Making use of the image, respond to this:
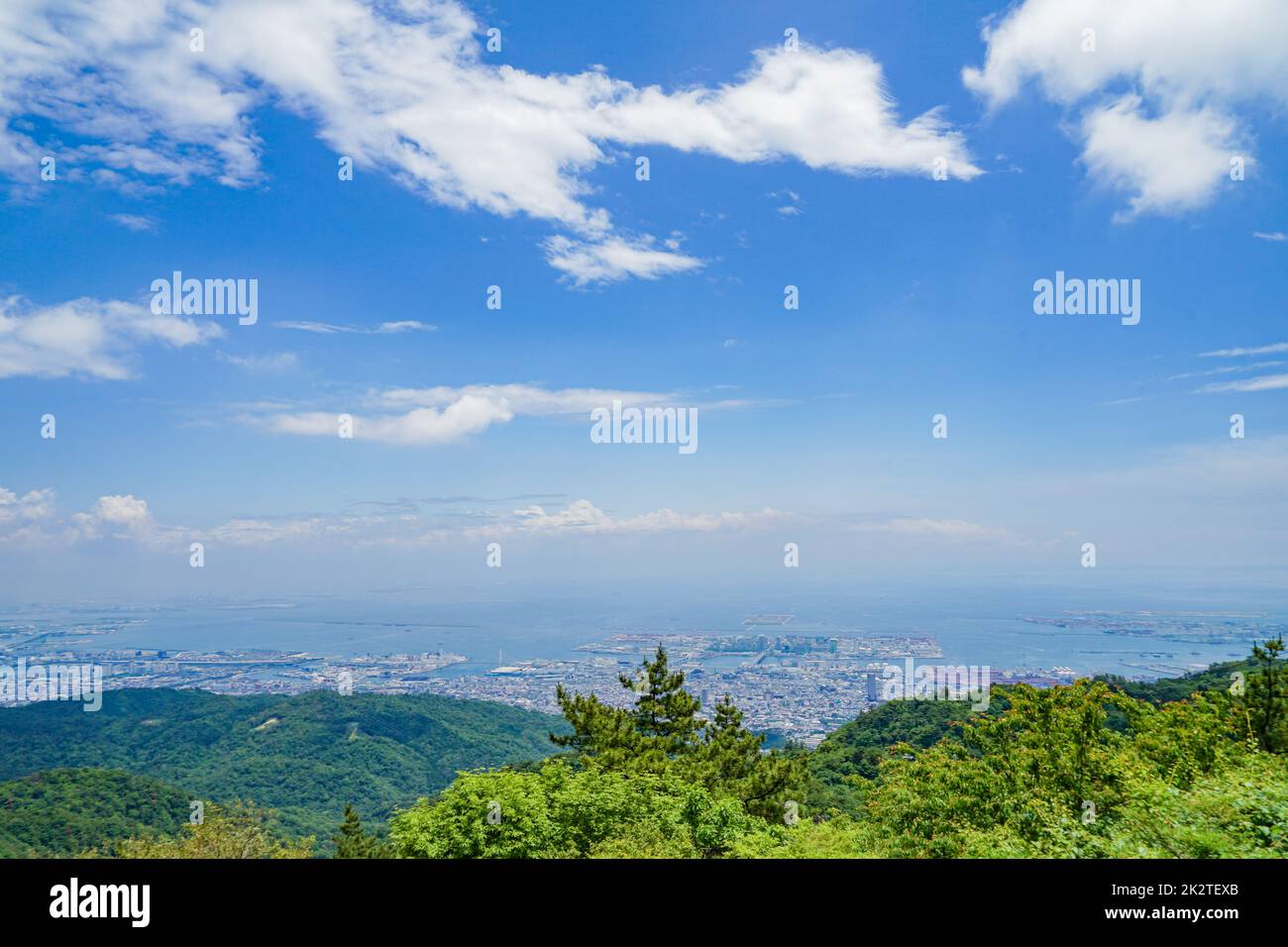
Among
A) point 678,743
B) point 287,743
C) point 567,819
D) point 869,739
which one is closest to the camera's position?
point 567,819

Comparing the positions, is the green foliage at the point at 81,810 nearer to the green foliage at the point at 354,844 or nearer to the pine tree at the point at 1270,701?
the green foliage at the point at 354,844

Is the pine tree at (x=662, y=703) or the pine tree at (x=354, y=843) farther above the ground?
the pine tree at (x=662, y=703)

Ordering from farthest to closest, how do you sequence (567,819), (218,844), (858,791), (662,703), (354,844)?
(662,703) → (354,844) → (858,791) → (218,844) → (567,819)

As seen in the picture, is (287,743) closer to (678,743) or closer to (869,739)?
(678,743)

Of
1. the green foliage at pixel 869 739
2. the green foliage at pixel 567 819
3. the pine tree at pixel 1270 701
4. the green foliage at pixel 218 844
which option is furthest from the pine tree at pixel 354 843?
the pine tree at pixel 1270 701

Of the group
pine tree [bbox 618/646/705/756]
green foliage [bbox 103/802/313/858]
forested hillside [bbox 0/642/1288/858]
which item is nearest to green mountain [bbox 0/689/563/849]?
forested hillside [bbox 0/642/1288/858]

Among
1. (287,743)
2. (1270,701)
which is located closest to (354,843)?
(1270,701)
